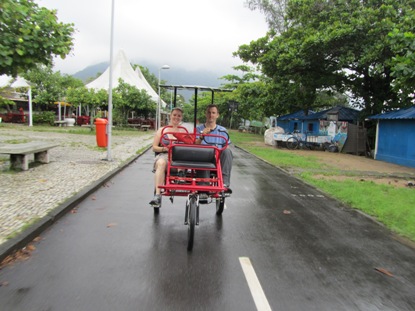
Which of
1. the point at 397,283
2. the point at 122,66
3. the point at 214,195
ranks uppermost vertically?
the point at 122,66

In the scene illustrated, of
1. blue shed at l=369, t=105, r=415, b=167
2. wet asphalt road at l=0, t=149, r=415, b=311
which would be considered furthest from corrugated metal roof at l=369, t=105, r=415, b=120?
wet asphalt road at l=0, t=149, r=415, b=311

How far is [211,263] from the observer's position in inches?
167

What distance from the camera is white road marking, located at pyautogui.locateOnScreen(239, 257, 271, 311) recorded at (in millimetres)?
3305

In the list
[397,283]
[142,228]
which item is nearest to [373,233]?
[397,283]

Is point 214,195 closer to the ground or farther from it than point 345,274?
farther from it

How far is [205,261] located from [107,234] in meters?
1.62

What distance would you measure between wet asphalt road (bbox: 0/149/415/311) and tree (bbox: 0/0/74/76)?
12.1 ft

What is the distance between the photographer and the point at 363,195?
28.7 feet

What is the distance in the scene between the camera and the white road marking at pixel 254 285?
3305mm

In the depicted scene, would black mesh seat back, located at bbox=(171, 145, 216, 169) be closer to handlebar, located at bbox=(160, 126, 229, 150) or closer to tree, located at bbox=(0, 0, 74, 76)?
handlebar, located at bbox=(160, 126, 229, 150)

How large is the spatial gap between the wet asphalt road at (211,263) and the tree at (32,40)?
12.1 ft

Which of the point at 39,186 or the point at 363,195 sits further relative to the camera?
the point at 363,195

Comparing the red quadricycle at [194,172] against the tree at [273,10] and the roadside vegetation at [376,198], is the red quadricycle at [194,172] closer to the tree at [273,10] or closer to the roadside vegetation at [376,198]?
the roadside vegetation at [376,198]

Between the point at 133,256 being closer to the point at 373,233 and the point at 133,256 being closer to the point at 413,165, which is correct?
the point at 373,233
